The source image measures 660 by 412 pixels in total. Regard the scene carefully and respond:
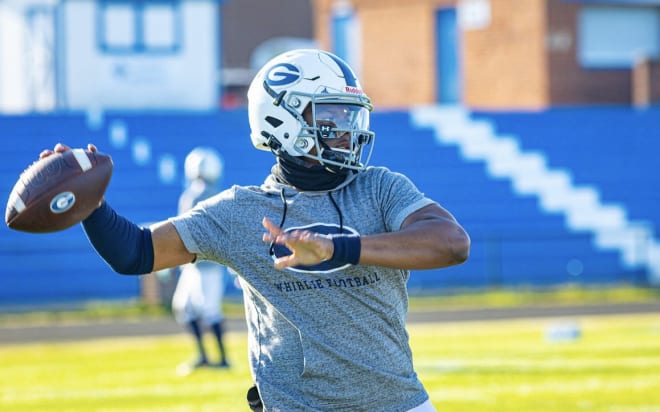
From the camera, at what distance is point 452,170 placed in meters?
23.7

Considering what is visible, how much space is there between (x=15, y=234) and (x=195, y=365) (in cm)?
989

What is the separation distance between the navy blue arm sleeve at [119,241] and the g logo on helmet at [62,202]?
15 cm

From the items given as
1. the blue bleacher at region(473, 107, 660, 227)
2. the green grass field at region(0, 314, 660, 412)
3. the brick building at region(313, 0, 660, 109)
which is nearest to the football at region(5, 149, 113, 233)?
the green grass field at region(0, 314, 660, 412)

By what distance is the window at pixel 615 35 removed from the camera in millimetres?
28359

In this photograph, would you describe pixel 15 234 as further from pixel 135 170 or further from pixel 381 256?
pixel 381 256

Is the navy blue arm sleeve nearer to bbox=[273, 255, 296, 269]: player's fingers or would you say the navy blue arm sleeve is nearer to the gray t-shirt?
the gray t-shirt

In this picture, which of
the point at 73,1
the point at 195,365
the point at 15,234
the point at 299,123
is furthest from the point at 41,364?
the point at 73,1

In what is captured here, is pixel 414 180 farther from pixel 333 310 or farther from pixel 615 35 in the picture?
pixel 333 310

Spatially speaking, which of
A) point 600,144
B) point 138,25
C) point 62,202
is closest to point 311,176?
point 62,202

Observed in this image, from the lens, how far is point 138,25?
28562mm

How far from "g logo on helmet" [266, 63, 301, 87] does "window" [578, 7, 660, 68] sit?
2450 cm

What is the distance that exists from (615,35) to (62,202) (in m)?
26.0

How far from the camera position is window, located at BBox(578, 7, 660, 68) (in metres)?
28.4

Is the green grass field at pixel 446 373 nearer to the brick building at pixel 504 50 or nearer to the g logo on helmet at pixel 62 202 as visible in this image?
the g logo on helmet at pixel 62 202
